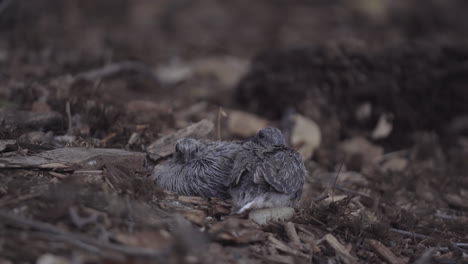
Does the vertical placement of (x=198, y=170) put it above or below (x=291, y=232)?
above

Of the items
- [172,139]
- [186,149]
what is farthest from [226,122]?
[186,149]

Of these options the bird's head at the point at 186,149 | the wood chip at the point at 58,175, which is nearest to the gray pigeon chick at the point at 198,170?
the bird's head at the point at 186,149

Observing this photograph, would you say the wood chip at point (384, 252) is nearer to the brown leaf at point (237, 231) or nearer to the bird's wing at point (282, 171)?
the bird's wing at point (282, 171)

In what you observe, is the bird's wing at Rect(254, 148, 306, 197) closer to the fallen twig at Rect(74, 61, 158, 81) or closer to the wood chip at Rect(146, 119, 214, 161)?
the wood chip at Rect(146, 119, 214, 161)

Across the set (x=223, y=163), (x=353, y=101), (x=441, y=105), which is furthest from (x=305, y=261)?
(x=441, y=105)

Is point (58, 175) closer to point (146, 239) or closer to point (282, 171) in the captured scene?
point (146, 239)

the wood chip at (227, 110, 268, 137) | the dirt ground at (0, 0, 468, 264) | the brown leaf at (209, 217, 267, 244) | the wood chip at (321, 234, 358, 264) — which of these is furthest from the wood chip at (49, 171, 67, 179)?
the wood chip at (227, 110, 268, 137)

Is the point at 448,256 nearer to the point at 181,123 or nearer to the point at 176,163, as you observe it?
the point at 176,163
